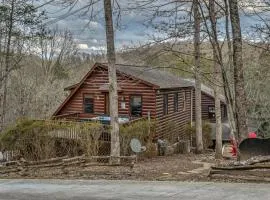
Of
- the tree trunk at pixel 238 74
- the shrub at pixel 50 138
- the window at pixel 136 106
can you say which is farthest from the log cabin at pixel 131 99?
the tree trunk at pixel 238 74

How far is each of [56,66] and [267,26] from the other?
50719 millimetres

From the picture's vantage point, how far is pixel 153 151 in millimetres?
27938

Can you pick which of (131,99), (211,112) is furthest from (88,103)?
(211,112)

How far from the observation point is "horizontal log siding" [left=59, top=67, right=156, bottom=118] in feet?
99.2

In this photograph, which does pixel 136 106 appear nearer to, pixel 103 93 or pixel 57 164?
pixel 103 93

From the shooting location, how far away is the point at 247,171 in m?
10.4

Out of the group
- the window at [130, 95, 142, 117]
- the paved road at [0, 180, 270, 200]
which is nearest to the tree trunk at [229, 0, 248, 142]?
the paved road at [0, 180, 270, 200]

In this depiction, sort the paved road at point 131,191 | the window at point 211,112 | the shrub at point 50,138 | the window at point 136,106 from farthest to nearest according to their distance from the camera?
the window at point 211,112
the window at point 136,106
the shrub at point 50,138
the paved road at point 131,191

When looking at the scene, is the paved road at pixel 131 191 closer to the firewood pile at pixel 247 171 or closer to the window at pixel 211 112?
the firewood pile at pixel 247 171

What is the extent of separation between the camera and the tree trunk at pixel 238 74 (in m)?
12.9

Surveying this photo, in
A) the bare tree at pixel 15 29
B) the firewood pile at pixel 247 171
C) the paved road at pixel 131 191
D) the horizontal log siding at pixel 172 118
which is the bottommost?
the paved road at pixel 131 191

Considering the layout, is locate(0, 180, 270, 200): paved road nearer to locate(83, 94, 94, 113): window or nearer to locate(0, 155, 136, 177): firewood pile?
locate(0, 155, 136, 177): firewood pile

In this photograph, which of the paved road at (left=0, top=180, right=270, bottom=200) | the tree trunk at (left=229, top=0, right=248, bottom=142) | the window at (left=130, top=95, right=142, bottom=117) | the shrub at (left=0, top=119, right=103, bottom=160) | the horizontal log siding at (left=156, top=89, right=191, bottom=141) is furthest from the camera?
the horizontal log siding at (left=156, top=89, right=191, bottom=141)

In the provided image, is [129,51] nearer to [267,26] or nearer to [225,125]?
[267,26]
